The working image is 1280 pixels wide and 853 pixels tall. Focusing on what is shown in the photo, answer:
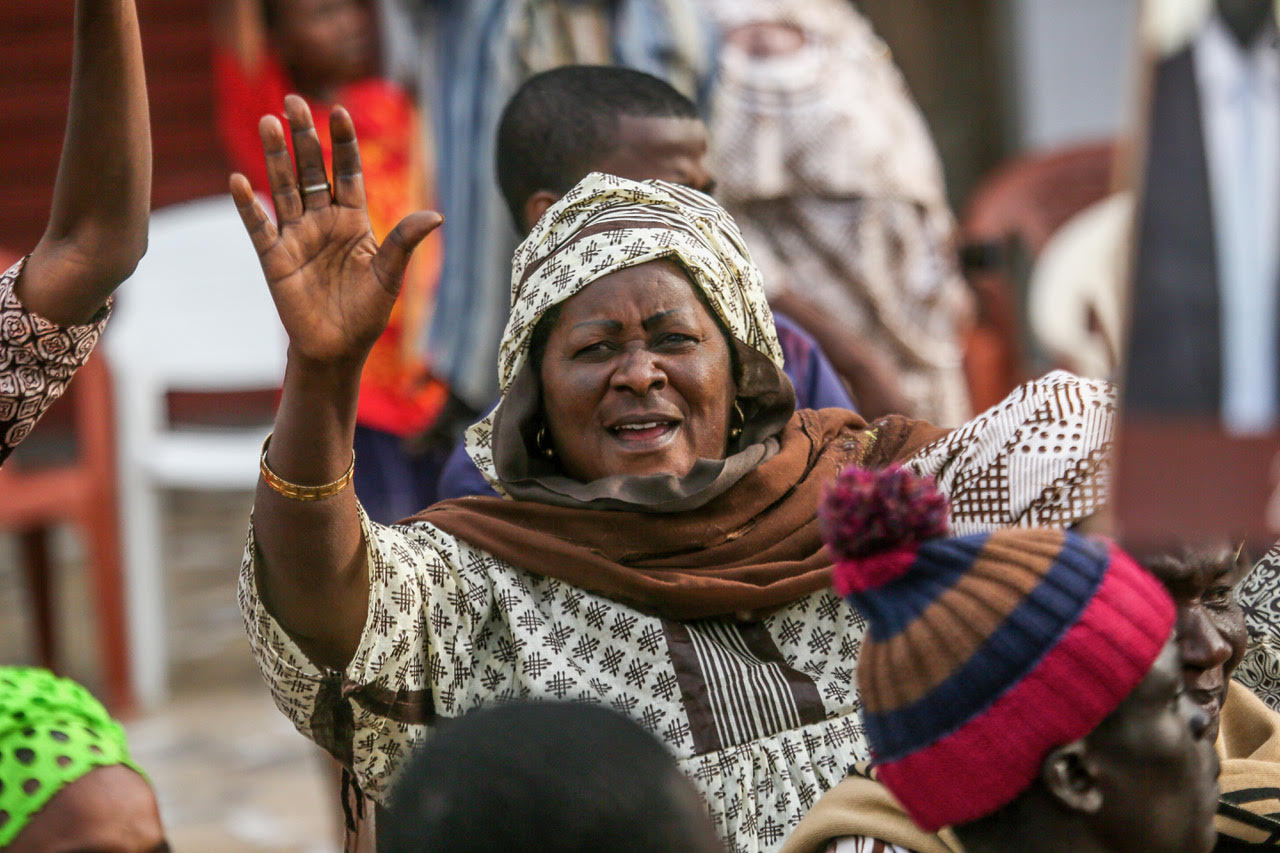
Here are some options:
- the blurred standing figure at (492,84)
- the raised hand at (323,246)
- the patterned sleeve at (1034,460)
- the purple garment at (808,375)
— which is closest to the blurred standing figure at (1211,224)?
the patterned sleeve at (1034,460)

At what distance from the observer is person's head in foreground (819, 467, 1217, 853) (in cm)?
173

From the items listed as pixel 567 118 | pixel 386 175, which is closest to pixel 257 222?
pixel 567 118

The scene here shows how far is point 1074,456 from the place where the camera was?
236cm

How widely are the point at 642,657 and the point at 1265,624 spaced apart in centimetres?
98

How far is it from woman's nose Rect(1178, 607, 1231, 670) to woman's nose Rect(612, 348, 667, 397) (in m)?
0.85

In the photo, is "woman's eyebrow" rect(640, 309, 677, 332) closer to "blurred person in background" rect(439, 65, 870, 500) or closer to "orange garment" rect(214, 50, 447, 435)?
"blurred person in background" rect(439, 65, 870, 500)

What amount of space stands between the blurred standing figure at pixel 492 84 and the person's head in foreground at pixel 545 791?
2.60 metres

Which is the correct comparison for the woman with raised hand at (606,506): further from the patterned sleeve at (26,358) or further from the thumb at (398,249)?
the patterned sleeve at (26,358)

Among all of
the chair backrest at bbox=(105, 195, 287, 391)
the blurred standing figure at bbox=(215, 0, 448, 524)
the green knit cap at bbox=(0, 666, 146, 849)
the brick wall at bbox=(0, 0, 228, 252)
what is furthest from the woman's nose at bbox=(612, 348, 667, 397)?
the brick wall at bbox=(0, 0, 228, 252)

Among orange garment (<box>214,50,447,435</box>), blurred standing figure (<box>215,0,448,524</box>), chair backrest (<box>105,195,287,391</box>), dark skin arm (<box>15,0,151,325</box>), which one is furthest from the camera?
chair backrest (<box>105,195,287,391</box>)

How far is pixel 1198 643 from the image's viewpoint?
210 cm

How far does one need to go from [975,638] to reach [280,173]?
1085 mm

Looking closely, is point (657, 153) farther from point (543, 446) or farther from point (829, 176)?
point (829, 176)

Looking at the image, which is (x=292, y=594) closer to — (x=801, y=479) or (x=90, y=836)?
(x=90, y=836)
